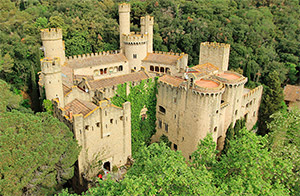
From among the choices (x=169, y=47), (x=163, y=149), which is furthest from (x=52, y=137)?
(x=169, y=47)

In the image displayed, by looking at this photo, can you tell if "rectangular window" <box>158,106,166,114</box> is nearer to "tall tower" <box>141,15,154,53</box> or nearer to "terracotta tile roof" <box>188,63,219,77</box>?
"terracotta tile roof" <box>188,63,219,77</box>

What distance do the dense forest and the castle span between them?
7.79ft

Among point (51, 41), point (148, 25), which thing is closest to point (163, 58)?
point (148, 25)

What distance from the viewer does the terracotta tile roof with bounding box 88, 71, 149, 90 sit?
33031mm

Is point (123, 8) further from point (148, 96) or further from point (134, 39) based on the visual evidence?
point (148, 96)

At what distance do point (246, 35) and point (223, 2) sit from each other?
1713 centimetres

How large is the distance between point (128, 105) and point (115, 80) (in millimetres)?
5801

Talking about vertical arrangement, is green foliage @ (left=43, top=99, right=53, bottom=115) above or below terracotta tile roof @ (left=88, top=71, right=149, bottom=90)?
below

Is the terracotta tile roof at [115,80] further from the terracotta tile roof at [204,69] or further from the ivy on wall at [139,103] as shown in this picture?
the terracotta tile roof at [204,69]

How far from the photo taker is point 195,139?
3159 centimetres

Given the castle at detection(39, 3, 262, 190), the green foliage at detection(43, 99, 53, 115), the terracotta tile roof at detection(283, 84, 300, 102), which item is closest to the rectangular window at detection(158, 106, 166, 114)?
the castle at detection(39, 3, 262, 190)

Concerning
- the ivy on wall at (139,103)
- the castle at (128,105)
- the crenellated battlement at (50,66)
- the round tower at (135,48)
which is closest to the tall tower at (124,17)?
the round tower at (135,48)

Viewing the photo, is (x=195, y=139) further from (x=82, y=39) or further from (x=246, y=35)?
(x=246, y=35)

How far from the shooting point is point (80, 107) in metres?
29.1
